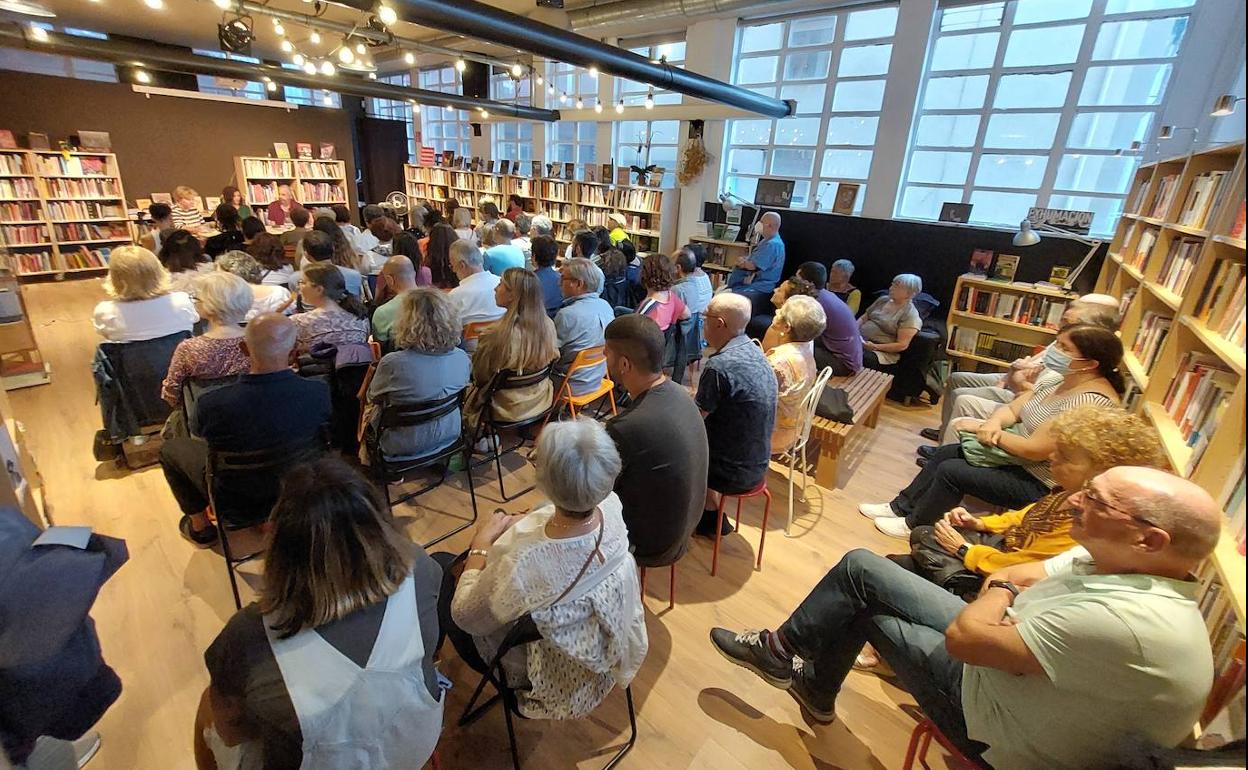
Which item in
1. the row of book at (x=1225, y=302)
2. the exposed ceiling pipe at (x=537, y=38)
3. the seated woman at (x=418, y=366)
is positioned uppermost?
the exposed ceiling pipe at (x=537, y=38)

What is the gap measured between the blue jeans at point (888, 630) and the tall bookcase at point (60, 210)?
10106 mm

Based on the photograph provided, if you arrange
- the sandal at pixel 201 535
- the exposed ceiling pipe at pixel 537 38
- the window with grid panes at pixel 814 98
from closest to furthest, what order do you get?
the sandal at pixel 201 535, the exposed ceiling pipe at pixel 537 38, the window with grid panes at pixel 814 98

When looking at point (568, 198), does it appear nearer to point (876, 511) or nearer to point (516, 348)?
point (516, 348)

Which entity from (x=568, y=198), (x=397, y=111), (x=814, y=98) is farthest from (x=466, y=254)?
(x=397, y=111)

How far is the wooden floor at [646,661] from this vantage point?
1.79m

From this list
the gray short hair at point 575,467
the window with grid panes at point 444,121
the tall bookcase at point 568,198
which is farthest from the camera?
the window with grid panes at point 444,121

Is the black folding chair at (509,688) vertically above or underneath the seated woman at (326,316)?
underneath

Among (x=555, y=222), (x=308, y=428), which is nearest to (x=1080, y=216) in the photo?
(x=308, y=428)

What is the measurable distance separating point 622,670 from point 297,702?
0.83 meters

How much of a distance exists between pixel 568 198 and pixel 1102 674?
9.43 meters

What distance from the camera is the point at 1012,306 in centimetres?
487

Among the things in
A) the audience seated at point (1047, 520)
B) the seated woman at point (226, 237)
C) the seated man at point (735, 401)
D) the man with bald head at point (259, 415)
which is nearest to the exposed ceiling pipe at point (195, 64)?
the seated woman at point (226, 237)

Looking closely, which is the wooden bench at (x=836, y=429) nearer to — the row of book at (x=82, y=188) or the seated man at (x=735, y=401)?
the seated man at (x=735, y=401)

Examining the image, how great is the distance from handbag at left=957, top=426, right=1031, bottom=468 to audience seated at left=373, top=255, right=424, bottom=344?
3.05 meters
